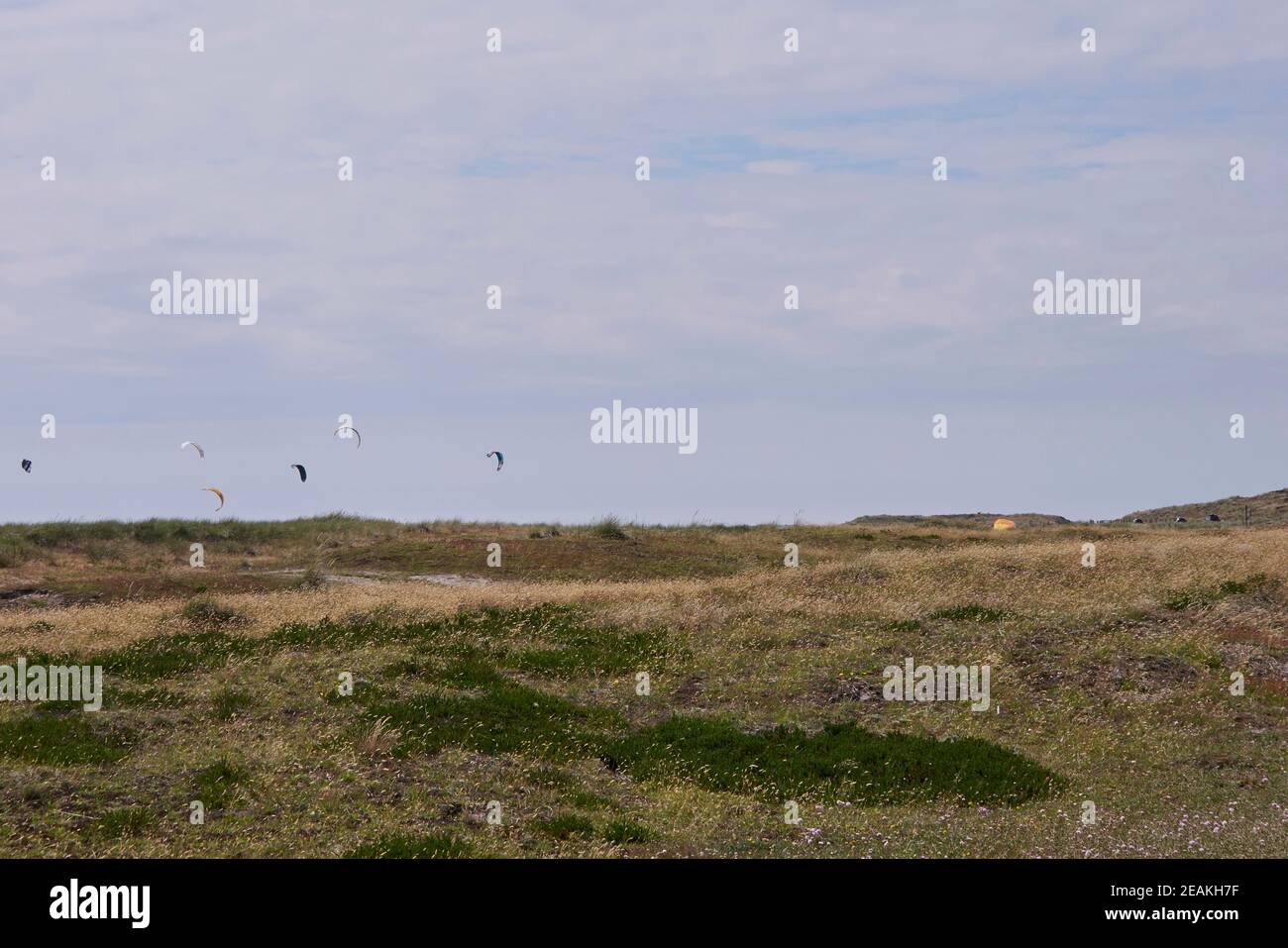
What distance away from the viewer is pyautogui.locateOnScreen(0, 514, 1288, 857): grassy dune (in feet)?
54.6

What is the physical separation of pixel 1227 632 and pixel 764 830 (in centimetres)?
1647

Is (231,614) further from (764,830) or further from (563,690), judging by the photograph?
(764,830)

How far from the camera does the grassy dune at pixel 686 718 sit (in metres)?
16.6

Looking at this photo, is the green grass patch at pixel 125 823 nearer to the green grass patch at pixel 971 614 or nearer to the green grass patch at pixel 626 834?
the green grass patch at pixel 626 834

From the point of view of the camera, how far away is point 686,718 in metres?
23.1

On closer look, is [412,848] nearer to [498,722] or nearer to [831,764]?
[498,722]

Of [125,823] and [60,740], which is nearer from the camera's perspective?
[125,823]

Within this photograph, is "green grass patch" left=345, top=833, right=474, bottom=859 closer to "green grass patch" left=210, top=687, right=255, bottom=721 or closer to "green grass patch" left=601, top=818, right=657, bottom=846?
"green grass patch" left=601, top=818, right=657, bottom=846

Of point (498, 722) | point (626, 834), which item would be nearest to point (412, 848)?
point (626, 834)

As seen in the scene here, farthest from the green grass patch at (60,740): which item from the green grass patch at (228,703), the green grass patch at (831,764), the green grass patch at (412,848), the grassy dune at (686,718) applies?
the green grass patch at (831,764)

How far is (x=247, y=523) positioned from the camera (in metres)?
73.1

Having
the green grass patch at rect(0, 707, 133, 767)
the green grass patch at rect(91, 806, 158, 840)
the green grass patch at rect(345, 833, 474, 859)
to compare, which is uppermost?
the green grass patch at rect(0, 707, 133, 767)

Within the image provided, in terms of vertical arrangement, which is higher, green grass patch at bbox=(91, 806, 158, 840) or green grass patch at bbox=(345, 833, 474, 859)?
green grass patch at bbox=(91, 806, 158, 840)

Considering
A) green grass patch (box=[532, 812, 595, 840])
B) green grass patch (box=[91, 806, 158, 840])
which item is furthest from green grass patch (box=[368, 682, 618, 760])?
green grass patch (box=[91, 806, 158, 840])
